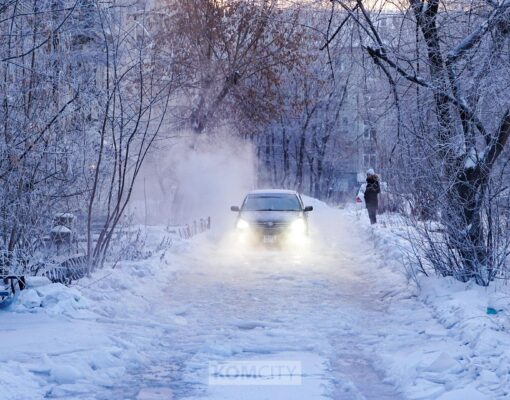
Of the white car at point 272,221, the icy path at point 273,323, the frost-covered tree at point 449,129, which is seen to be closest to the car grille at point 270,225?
the white car at point 272,221

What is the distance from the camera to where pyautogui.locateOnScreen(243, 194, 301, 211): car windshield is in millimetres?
20922

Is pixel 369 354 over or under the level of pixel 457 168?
under

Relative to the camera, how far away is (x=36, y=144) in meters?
11.1

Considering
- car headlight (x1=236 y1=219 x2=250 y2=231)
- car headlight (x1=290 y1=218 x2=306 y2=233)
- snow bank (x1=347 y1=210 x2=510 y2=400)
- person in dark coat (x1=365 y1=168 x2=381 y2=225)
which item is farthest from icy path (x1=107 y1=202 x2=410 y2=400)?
person in dark coat (x1=365 y1=168 x2=381 y2=225)

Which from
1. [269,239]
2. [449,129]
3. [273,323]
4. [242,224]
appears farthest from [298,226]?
[273,323]

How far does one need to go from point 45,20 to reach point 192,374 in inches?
260

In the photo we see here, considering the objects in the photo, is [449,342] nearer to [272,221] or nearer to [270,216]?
[272,221]

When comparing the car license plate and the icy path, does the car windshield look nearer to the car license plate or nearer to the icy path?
the car license plate

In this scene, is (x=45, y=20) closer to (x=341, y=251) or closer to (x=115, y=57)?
(x=115, y=57)

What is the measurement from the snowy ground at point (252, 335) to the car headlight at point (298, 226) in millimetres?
4685

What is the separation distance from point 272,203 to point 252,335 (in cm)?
1219

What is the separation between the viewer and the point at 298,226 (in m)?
19.9

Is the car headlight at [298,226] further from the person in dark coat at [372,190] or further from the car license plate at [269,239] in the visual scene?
the person in dark coat at [372,190]

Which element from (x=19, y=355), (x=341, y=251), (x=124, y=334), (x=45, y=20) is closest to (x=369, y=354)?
(x=124, y=334)
